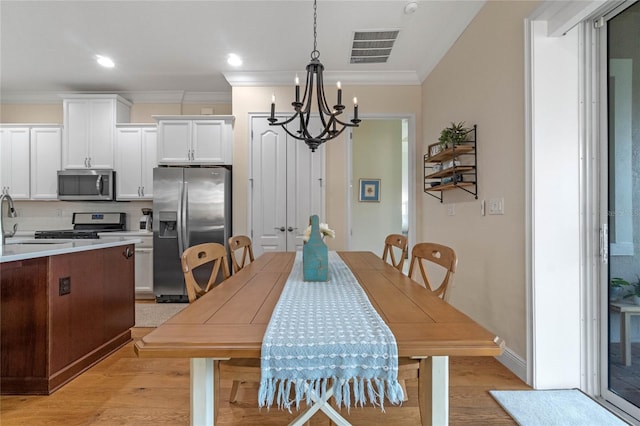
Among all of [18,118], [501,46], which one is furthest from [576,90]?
[18,118]

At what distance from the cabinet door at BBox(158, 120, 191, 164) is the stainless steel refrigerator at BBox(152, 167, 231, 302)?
257 millimetres

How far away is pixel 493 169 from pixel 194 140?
11.1 ft

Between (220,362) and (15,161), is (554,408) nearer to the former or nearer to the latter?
(220,362)

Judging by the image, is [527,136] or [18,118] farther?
[18,118]

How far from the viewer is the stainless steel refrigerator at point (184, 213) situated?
3.87 m

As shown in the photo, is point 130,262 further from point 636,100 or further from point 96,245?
point 636,100

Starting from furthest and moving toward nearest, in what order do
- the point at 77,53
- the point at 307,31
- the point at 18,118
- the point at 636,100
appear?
the point at 18,118
the point at 77,53
the point at 307,31
the point at 636,100

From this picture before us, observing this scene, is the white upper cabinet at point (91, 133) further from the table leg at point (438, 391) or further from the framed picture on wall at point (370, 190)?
the table leg at point (438, 391)

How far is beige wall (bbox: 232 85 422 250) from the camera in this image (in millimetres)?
4023

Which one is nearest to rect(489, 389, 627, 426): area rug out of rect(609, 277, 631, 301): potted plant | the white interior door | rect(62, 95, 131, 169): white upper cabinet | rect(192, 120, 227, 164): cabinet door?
rect(609, 277, 631, 301): potted plant

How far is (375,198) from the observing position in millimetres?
5305

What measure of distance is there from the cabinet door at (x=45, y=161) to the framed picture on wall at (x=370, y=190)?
4.30 metres

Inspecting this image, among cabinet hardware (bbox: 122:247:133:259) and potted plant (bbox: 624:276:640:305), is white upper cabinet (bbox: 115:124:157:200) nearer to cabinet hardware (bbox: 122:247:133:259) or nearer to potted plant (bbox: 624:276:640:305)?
cabinet hardware (bbox: 122:247:133:259)

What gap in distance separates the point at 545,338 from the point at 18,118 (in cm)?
→ 668
